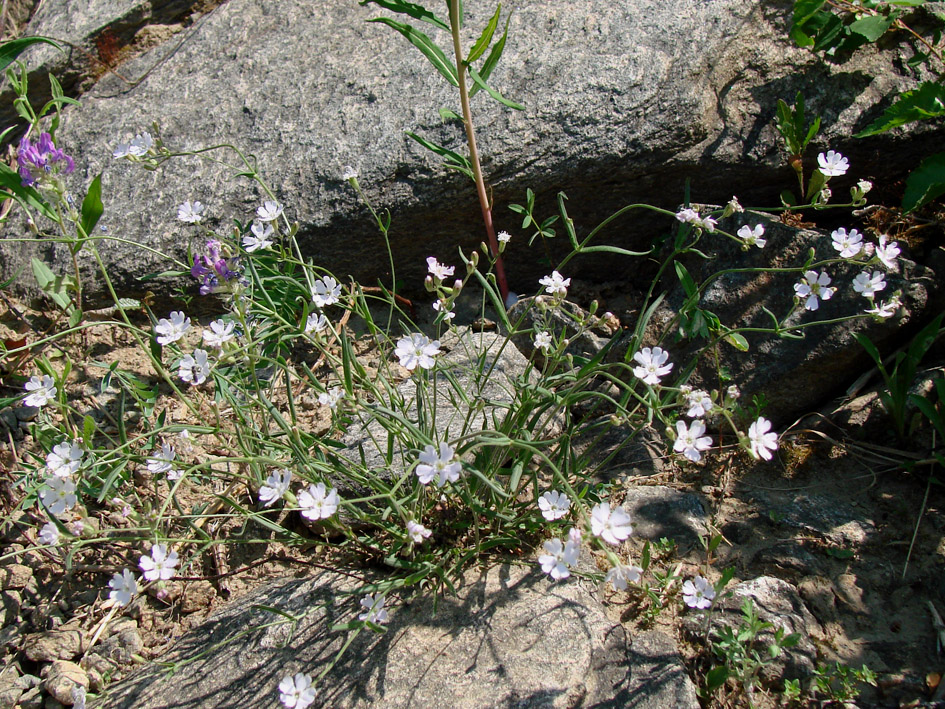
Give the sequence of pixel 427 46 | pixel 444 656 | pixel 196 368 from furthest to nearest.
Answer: pixel 427 46 → pixel 196 368 → pixel 444 656

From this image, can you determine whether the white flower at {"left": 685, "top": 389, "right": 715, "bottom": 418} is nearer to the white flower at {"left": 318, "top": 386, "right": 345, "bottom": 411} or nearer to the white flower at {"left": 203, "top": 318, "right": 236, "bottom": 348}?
the white flower at {"left": 318, "top": 386, "right": 345, "bottom": 411}

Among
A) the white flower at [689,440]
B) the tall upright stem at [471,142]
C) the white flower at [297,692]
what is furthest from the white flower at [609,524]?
the tall upright stem at [471,142]

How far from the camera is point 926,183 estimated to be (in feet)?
6.97

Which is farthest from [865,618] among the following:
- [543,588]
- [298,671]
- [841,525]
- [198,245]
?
[198,245]

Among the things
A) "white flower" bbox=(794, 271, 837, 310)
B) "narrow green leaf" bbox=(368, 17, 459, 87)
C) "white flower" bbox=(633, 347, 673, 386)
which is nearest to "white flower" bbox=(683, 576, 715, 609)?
"white flower" bbox=(633, 347, 673, 386)

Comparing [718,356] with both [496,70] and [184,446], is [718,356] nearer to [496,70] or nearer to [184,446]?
[496,70]

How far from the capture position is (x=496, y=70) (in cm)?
259

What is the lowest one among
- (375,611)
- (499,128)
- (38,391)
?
(375,611)

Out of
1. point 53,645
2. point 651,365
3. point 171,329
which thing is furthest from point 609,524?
point 53,645

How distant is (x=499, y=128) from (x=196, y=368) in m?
1.38

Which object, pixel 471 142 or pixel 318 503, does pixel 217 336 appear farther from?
pixel 471 142

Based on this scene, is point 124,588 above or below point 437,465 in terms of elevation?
below

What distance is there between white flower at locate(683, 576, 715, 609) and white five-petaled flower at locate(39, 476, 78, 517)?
4.53ft

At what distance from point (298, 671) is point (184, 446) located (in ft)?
3.30
